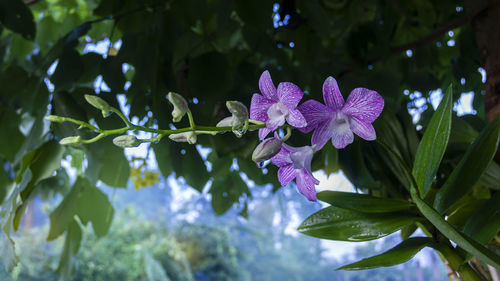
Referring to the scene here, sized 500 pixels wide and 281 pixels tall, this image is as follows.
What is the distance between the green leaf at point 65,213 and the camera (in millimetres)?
529

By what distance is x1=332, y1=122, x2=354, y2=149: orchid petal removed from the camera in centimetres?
23

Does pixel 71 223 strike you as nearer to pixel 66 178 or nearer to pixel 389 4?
pixel 66 178

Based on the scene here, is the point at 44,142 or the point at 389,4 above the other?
the point at 44,142

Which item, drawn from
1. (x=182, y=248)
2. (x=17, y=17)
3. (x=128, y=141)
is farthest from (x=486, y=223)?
(x=182, y=248)

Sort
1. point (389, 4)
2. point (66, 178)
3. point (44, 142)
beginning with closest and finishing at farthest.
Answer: point (44, 142), point (389, 4), point (66, 178)

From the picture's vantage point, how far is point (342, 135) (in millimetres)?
229

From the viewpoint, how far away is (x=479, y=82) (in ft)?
1.27

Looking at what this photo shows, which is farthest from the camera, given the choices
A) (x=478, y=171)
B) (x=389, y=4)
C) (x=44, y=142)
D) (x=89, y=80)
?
(x=389, y=4)

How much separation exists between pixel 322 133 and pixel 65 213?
0.41m

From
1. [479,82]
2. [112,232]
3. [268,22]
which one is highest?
[268,22]

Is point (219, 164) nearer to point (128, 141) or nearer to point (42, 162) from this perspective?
point (42, 162)

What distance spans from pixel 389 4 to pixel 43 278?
288cm

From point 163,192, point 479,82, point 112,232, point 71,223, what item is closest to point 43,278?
point 112,232

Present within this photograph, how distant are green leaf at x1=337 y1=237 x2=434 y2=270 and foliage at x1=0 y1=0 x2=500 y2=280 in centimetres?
1
